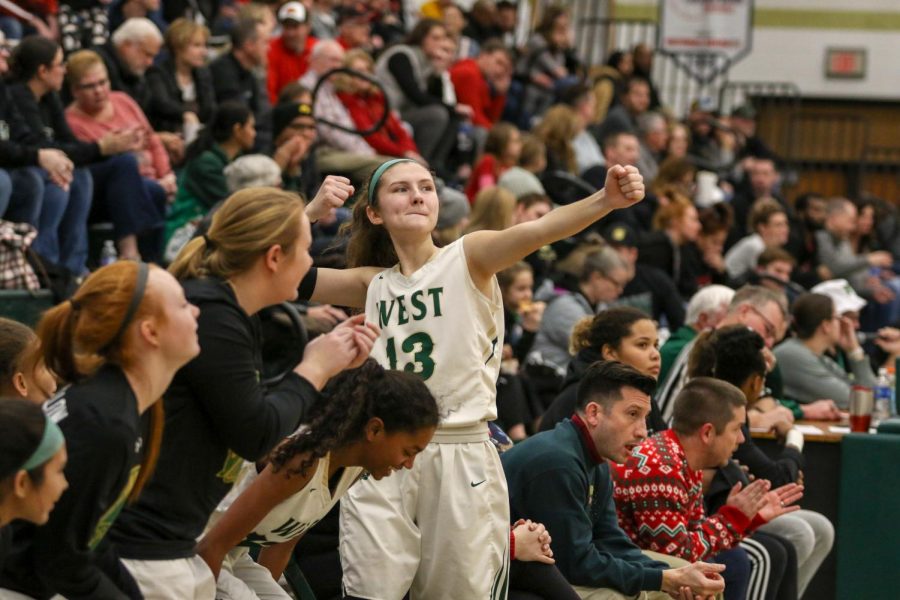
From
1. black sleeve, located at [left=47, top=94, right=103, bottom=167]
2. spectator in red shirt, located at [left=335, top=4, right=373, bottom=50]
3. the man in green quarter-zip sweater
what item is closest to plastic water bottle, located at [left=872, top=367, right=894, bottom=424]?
the man in green quarter-zip sweater

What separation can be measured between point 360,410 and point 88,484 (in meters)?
1.12

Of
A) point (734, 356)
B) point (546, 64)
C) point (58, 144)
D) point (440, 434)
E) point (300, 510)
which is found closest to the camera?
point (300, 510)

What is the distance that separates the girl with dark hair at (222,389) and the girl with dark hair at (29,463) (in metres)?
0.49

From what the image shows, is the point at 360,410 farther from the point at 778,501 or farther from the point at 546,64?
the point at 546,64

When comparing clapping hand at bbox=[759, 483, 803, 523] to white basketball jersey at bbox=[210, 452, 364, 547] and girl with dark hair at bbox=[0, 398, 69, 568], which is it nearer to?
white basketball jersey at bbox=[210, 452, 364, 547]

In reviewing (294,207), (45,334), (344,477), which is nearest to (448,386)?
(344,477)

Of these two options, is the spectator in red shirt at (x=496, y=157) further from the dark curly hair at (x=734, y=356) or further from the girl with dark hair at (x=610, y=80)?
the dark curly hair at (x=734, y=356)

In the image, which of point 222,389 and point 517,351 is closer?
point 222,389

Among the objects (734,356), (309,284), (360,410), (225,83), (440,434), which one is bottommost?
(734,356)

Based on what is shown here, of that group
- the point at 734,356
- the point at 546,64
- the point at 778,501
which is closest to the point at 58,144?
the point at 734,356

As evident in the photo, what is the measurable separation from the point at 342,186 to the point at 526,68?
10634mm

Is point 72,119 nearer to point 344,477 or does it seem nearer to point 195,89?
point 195,89

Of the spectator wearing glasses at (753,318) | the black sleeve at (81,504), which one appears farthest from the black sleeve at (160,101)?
the black sleeve at (81,504)

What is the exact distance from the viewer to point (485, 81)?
13297 mm
